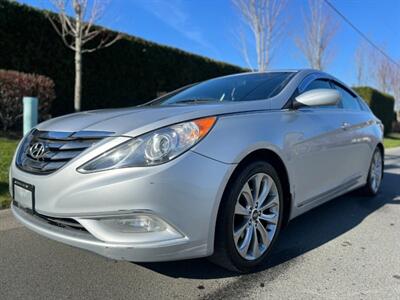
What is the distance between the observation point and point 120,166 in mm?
2166

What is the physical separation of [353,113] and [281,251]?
2.00 metres

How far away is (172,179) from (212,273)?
0.90 m

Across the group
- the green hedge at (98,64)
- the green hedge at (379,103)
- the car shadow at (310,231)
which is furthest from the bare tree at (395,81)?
the car shadow at (310,231)

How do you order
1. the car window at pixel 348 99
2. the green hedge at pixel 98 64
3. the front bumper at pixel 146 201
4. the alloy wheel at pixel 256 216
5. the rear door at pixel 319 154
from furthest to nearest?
the green hedge at pixel 98 64 < the car window at pixel 348 99 < the rear door at pixel 319 154 < the alloy wheel at pixel 256 216 < the front bumper at pixel 146 201

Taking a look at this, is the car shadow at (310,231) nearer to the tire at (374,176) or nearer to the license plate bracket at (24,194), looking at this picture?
the tire at (374,176)

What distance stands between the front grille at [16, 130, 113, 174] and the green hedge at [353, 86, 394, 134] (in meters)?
23.8

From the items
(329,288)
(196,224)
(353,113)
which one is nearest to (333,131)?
(353,113)

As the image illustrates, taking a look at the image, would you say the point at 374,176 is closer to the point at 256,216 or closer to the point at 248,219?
the point at 256,216

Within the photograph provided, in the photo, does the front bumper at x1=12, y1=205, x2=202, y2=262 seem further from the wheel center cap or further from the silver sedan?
the wheel center cap

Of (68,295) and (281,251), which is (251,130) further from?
(68,295)

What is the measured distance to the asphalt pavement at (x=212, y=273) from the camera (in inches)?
95.1

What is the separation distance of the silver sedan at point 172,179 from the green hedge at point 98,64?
7787mm

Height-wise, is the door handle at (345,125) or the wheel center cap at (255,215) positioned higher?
the door handle at (345,125)

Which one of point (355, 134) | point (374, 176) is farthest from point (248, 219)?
point (374, 176)
